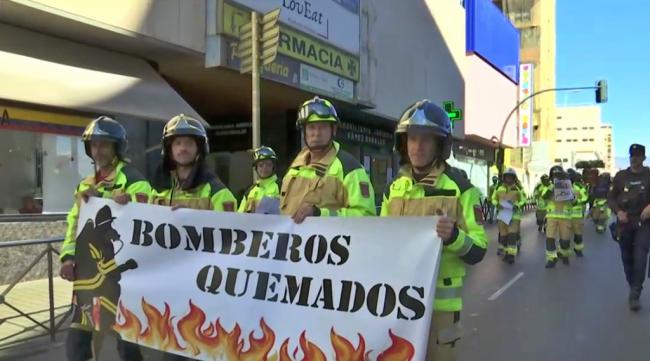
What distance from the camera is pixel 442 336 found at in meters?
2.92

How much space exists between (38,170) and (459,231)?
8948 mm

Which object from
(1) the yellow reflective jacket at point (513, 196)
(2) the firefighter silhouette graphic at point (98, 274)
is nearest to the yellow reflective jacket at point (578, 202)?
(1) the yellow reflective jacket at point (513, 196)

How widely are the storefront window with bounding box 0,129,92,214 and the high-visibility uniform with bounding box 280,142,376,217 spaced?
7.05 meters

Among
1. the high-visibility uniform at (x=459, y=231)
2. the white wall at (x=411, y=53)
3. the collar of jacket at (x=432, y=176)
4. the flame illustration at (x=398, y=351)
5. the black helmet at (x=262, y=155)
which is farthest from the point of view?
the white wall at (x=411, y=53)

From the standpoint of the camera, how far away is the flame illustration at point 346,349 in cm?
292

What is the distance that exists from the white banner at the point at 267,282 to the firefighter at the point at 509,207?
9134 millimetres

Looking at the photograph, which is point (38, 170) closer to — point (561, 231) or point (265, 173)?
point (265, 173)

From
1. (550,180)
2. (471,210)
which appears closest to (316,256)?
(471,210)

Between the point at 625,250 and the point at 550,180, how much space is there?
581 cm

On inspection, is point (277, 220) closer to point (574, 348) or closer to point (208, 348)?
point (208, 348)

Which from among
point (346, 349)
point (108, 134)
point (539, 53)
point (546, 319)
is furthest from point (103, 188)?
point (539, 53)

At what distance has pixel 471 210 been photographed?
118 inches

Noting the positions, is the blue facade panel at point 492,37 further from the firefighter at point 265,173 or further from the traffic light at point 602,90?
the firefighter at point 265,173

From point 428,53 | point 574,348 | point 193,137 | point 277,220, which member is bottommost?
point 574,348
